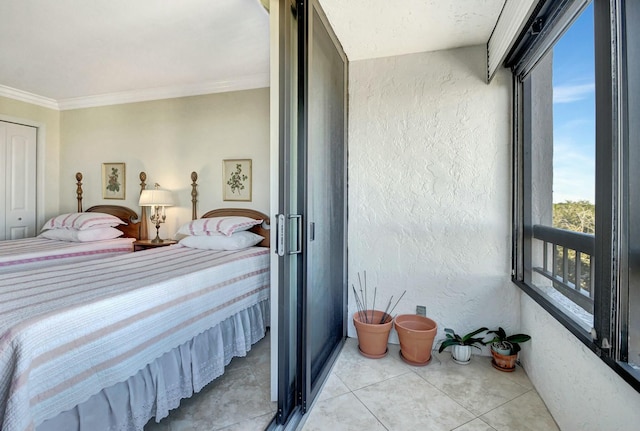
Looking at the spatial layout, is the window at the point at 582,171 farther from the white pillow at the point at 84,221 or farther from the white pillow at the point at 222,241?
the white pillow at the point at 84,221

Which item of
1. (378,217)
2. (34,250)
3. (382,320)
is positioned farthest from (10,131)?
(382,320)

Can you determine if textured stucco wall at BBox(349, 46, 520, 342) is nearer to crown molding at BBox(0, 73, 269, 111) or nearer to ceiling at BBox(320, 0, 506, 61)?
ceiling at BBox(320, 0, 506, 61)

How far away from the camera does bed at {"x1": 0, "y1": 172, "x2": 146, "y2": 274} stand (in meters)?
2.44

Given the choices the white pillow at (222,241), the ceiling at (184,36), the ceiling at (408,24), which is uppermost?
the ceiling at (184,36)

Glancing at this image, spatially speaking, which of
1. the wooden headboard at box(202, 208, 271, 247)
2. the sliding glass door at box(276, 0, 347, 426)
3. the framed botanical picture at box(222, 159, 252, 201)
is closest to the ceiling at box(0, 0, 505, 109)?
Answer: the sliding glass door at box(276, 0, 347, 426)

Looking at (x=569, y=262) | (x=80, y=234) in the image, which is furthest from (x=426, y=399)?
(x=80, y=234)

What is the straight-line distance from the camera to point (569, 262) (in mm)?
1674

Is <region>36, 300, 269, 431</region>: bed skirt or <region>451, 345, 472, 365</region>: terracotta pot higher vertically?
<region>36, 300, 269, 431</region>: bed skirt

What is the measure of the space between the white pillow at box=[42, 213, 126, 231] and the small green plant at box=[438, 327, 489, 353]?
12.2ft

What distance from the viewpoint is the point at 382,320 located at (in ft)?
7.82

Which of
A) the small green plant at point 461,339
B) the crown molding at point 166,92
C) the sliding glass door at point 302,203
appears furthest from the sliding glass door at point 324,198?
the crown molding at point 166,92

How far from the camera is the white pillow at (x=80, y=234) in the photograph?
3195 millimetres

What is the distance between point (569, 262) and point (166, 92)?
13.4ft

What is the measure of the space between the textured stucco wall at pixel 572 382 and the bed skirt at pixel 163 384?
73.8 inches
